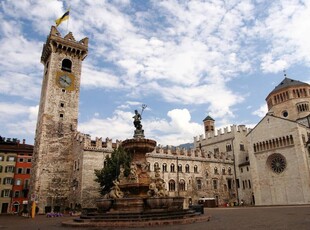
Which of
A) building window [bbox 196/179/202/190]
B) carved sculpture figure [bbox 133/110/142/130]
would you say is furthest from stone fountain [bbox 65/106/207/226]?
building window [bbox 196/179/202/190]

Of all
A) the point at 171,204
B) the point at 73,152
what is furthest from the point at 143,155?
the point at 73,152

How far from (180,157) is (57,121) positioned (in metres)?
24.1

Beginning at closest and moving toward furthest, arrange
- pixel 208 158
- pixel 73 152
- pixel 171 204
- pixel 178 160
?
pixel 171 204 < pixel 73 152 < pixel 178 160 < pixel 208 158

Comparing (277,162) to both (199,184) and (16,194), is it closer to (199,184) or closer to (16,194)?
(199,184)

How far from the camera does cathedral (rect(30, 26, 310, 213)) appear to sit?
41.5m

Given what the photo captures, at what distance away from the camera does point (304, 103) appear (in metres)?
57.5

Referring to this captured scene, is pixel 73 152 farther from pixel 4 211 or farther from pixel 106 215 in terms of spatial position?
pixel 106 215

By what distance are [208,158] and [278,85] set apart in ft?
87.4

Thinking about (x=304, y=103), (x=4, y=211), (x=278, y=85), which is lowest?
(x=4, y=211)

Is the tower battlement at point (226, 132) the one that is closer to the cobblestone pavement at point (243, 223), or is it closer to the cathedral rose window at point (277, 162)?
the cathedral rose window at point (277, 162)

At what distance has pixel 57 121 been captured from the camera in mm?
45531

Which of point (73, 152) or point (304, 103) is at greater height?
point (304, 103)

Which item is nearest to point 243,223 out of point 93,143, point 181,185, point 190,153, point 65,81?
point 93,143

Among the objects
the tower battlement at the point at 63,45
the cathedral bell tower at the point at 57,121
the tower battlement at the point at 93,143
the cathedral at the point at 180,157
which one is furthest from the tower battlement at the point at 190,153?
the tower battlement at the point at 63,45
